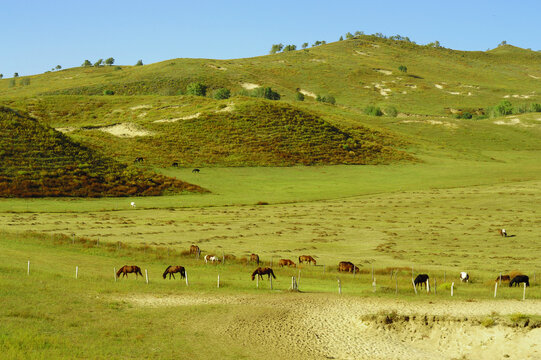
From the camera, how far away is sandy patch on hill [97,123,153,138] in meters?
151

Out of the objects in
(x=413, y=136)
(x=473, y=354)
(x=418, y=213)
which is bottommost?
(x=473, y=354)

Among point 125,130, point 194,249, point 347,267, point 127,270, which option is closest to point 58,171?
point 125,130

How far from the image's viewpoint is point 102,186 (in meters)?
97.1

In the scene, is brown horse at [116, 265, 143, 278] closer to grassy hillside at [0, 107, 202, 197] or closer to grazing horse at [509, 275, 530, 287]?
grazing horse at [509, 275, 530, 287]

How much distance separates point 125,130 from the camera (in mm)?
154500

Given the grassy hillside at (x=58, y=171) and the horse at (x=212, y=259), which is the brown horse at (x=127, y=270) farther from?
the grassy hillside at (x=58, y=171)

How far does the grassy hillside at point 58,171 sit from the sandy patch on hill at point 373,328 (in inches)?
2443

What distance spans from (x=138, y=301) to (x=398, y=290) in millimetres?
16171

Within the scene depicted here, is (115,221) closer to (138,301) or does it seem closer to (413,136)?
(138,301)

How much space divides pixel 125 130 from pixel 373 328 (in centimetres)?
13161

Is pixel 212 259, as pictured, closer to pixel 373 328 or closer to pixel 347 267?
pixel 347 267

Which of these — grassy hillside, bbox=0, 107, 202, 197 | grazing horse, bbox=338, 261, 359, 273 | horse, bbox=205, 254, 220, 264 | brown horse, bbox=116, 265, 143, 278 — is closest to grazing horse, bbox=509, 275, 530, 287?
grazing horse, bbox=338, 261, 359, 273

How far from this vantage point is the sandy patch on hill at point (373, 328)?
28625 millimetres

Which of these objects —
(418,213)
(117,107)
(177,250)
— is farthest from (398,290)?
(117,107)
